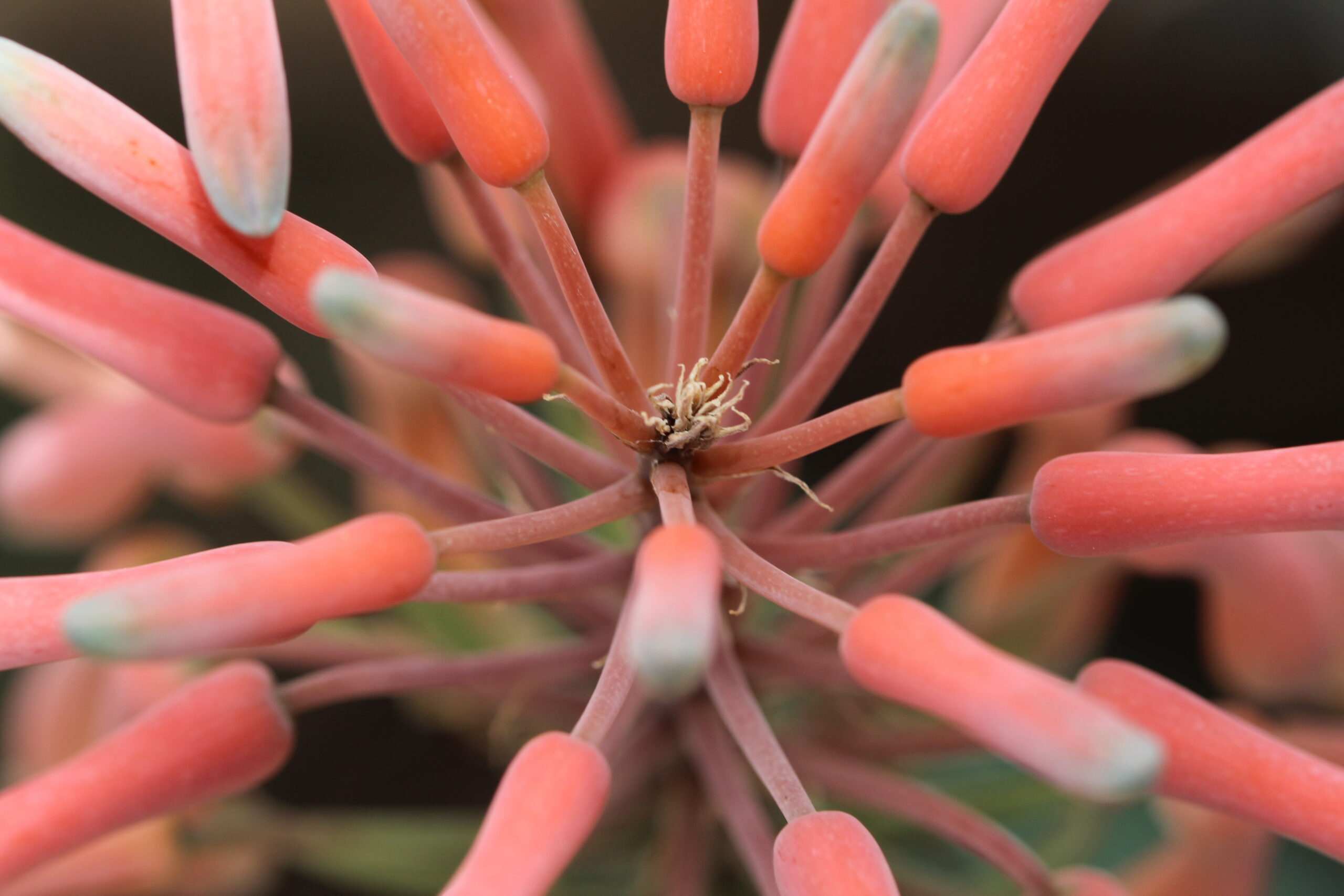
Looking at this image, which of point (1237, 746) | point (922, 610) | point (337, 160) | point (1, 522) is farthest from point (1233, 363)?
point (1, 522)

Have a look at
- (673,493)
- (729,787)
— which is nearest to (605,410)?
(673,493)

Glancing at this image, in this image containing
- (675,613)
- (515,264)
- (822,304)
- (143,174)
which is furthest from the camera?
(822,304)

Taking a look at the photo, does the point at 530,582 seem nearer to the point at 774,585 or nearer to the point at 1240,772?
the point at 774,585

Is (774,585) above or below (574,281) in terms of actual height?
below

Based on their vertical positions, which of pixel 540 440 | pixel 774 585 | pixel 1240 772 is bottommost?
pixel 1240 772

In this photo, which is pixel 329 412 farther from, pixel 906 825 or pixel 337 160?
pixel 337 160

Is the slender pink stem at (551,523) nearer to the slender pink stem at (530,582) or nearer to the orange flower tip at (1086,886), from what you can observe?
the slender pink stem at (530,582)

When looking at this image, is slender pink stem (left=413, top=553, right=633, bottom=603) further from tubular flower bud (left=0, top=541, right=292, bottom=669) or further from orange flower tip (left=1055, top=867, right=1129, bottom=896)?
orange flower tip (left=1055, top=867, right=1129, bottom=896)
